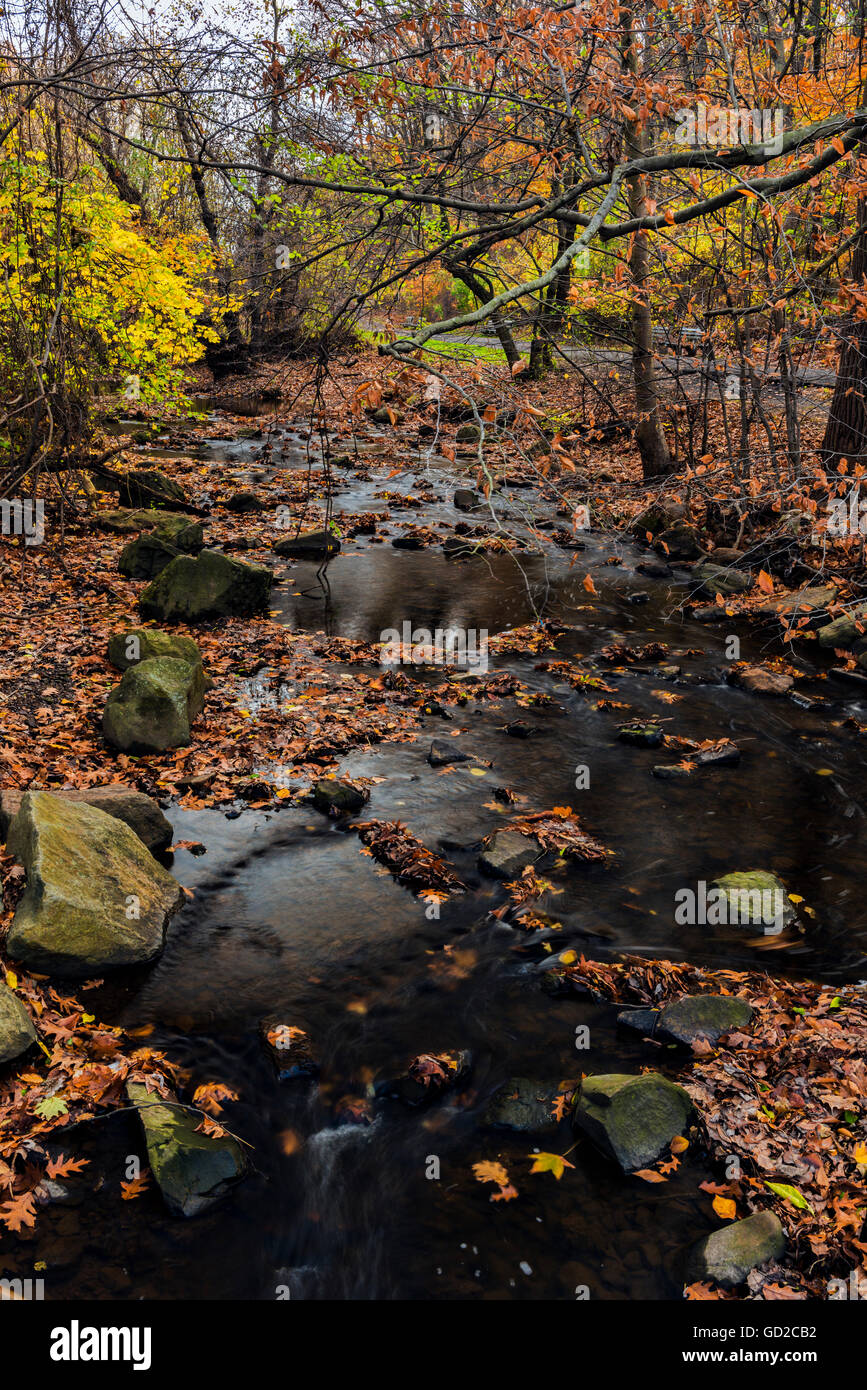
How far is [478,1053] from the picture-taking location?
5.10 metres

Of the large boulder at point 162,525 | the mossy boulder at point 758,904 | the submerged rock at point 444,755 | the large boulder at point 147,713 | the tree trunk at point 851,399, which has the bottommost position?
the mossy boulder at point 758,904

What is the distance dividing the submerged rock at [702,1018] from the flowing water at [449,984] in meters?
0.33

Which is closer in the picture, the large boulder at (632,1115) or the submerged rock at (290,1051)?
the large boulder at (632,1115)

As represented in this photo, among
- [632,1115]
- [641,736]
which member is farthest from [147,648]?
[632,1115]

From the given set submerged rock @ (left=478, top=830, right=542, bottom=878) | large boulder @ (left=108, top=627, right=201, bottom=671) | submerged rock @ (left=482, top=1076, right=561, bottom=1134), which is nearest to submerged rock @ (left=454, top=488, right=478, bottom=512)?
large boulder @ (left=108, top=627, right=201, bottom=671)

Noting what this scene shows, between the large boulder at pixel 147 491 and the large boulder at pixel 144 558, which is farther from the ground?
the large boulder at pixel 147 491

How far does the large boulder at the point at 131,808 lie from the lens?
6.50m

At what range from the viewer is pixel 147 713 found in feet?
26.8

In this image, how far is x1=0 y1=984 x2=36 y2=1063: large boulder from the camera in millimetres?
4582

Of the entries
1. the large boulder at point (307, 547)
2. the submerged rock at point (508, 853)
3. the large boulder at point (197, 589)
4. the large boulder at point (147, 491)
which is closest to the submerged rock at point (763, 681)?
the submerged rock at point (508, 853)

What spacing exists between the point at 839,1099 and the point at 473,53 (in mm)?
8231

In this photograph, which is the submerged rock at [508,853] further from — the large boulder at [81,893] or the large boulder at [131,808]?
the large boulder at [131,808]

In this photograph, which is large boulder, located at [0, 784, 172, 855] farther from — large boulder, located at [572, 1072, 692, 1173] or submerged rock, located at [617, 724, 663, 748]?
submerged rock, located at [617, 724, 663, 748]

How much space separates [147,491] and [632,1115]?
46.4ft
